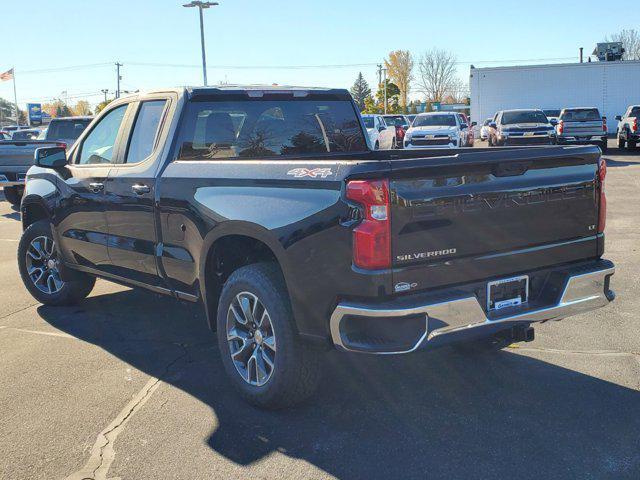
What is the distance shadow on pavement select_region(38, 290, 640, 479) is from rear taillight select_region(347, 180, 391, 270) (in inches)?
38.3

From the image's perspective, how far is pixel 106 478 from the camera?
3.33 m

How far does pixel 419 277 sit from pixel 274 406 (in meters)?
1.20

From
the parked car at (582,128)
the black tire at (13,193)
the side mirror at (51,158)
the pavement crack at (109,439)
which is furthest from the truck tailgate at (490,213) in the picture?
the parked car at (582,128)

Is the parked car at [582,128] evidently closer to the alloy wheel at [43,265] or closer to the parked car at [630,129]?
the parked car at [630,129]

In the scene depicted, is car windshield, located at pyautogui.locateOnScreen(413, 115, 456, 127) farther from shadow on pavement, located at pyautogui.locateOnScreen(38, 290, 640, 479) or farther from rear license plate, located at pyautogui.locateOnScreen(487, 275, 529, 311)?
Result: rear license plate, located at pyautogui.locateOnScreen(487, 275, 529, 311)

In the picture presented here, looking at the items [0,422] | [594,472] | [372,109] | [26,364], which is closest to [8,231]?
[26,364]

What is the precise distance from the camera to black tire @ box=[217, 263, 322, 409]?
380cm

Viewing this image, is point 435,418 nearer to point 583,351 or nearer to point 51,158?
point 583,351

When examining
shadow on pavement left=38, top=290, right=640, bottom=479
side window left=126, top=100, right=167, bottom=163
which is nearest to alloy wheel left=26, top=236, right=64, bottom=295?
shadow on pavement left=38, top=290, right=640, bottom=479

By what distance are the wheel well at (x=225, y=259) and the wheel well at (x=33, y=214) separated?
2.75 meters

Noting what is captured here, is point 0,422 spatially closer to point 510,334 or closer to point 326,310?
point 326,310

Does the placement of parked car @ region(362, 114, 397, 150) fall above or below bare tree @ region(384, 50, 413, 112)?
below

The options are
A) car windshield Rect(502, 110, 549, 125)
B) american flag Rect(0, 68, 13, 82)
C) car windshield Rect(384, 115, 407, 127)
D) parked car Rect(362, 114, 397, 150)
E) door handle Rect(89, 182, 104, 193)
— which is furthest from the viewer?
american flag Rect(0, 68, 13, 82)

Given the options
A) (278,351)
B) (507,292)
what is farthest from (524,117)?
(278,351)
